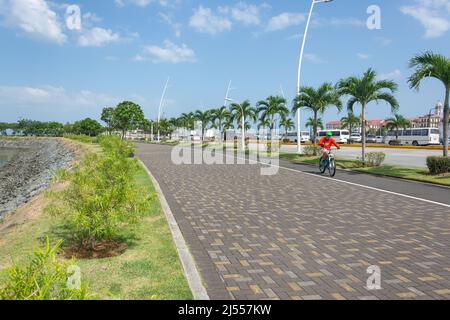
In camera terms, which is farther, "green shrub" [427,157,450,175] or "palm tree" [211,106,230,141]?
"palm tree" [211,106,230,141]

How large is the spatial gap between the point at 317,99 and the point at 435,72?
11309 mm

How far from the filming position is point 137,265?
197 inches

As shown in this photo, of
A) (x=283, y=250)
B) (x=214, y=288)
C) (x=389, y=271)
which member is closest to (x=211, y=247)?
(x=283, y=250)

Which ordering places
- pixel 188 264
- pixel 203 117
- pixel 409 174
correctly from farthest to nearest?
1. pixel 203 117
2. pixel 409 174
3. pixel 188 264

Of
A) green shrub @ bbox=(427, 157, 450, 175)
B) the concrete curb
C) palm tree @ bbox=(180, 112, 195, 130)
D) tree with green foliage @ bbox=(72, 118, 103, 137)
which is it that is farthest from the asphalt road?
tree with green foliage @ bbox=(72, 118, 103, 137)

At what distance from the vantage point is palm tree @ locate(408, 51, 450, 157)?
49.4 feet

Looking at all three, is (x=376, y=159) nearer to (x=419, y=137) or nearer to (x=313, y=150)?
(x=313, y=150)

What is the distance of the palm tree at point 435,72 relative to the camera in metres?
15.1

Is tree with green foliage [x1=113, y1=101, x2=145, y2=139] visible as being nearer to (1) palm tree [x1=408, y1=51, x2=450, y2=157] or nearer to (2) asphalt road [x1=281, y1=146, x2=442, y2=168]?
(2) asphalt road [x1=281, y1=146, x2=442, y2=168]

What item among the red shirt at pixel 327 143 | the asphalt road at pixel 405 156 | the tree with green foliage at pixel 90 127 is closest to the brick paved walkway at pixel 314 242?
the red shirt at pixel 327 143

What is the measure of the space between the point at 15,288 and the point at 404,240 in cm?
595

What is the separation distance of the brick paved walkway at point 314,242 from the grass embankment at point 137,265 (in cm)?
42

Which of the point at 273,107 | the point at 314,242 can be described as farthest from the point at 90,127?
the point at 314,242

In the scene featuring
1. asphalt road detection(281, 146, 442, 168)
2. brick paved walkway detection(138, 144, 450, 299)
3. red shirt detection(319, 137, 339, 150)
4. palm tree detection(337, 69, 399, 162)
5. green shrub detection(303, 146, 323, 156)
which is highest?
palm tree detection(337, 69, 399, 162)
